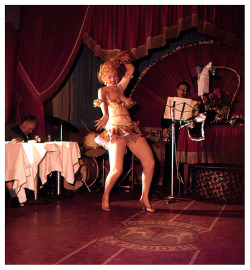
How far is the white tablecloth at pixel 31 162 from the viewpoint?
11.8ft

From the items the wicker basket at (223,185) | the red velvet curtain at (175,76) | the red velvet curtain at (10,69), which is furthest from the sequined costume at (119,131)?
the red velvet curtain at (175,76)

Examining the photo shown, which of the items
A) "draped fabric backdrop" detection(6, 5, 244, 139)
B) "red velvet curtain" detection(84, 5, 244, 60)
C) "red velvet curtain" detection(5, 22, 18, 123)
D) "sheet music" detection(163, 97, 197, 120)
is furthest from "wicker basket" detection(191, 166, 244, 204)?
"red velvet curtain" detection(5, 22, 18, 123)

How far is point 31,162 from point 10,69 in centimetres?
224

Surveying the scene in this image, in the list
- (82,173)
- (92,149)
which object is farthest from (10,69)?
(82,173)

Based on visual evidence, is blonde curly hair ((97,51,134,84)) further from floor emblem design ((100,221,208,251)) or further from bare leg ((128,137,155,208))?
floor emblem design ((100,221,208,251))

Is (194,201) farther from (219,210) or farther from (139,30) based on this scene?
(139,30)

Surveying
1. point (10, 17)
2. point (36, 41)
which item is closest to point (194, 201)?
point (36, 41)

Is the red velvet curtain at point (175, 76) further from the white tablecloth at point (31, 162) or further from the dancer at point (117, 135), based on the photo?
the dancer at point (117, 135)

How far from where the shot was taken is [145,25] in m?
5.34

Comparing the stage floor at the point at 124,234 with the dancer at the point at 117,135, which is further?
the dancer at the point at 117,135

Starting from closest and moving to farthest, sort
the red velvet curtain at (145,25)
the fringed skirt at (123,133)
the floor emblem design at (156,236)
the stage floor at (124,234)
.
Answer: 1. the stage floor at (124,234)
2. the floor emblem design at (156,236)
3. the fringed skirt at (123,133)
4. the red velvet curtain at (145,25)

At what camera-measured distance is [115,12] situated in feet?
18.1

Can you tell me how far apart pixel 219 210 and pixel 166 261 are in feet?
6.03

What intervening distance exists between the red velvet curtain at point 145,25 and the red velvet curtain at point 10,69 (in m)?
1.23
